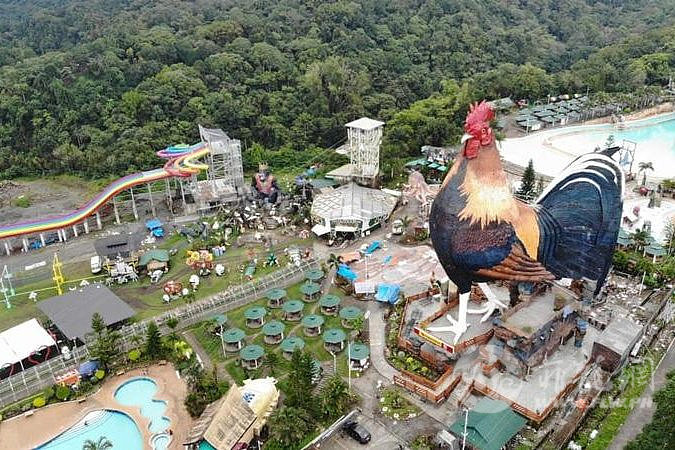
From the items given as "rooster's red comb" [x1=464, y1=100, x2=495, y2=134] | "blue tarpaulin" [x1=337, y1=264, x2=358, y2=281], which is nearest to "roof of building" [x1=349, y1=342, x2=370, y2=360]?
"blue tarpaulin" [x1=337, y1=264, x2=358, y2=281]

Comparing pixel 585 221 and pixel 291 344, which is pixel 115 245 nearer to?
pixel 291 344

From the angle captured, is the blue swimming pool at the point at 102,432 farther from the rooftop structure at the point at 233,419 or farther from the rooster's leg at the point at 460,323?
the rooster's leg at the point at 460,323

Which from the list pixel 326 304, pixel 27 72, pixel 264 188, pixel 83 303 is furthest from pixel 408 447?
pixel 27 72

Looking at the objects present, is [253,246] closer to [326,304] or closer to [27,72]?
[326,304]

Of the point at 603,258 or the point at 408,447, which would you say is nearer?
the point at 408,447

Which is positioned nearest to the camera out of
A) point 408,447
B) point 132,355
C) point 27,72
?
point 408,447

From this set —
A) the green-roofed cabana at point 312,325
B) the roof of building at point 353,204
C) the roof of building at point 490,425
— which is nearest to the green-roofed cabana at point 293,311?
the green-roofed cabana at point 312,325
